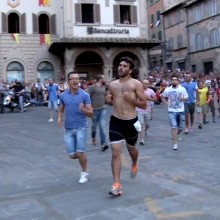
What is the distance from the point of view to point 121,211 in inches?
196

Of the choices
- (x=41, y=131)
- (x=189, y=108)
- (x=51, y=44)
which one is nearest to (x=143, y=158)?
(x=189, y=108)

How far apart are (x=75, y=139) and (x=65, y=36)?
79.6 feet

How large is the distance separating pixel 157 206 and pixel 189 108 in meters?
7.62

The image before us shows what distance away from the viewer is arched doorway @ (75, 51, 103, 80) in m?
31.8

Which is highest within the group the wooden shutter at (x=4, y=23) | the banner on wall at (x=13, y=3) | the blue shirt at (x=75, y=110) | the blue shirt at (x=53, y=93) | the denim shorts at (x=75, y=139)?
the banner on wall at (x=13, y=3)

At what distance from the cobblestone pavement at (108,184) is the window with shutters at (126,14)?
72.1ft

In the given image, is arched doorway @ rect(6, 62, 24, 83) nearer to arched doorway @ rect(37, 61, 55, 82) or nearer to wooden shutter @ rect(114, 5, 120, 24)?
arched doorway @ rect(37, 61, 55, 82)

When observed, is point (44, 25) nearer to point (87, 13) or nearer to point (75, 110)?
point (87, 13)

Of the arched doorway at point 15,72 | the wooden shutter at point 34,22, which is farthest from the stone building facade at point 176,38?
the arched doorway at point 15,72

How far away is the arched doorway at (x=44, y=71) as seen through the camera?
102 feet

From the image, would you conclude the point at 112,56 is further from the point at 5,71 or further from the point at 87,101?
the point at 87,101

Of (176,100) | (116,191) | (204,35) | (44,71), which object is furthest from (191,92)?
(204,35)

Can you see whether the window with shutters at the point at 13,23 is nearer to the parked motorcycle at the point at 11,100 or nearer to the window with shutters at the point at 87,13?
the window with shutters at the point at 87,13

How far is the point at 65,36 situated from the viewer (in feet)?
98.3
